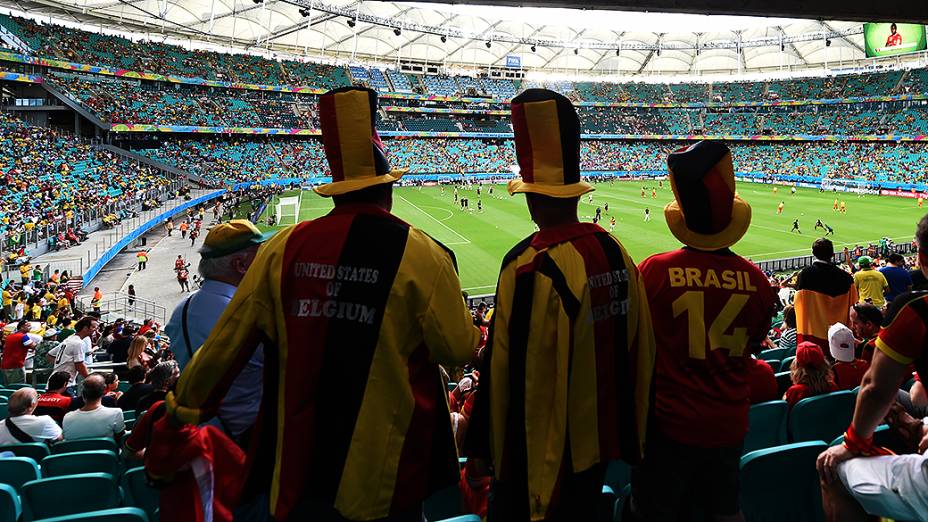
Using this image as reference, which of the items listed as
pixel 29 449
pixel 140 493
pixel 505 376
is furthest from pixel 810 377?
pixel 29 449

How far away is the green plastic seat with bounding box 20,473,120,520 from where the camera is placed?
3.92m

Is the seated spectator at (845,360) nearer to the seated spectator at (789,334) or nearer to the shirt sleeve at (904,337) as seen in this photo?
the shirt sleeve at (904,337)

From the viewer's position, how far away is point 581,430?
8.64 feet

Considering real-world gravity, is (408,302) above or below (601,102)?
below

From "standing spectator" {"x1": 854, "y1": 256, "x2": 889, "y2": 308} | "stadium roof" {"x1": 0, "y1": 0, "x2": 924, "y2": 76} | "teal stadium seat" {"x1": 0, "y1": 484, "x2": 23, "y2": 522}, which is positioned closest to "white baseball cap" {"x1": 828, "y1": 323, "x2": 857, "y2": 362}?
"standing spectator" {"x1": 854, "y1": 256, "x2": 889, "y2": 308}

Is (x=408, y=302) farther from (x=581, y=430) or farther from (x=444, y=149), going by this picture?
(x=444, y=149)

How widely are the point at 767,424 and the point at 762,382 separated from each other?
40cm

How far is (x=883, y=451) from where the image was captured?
2721 millimetres

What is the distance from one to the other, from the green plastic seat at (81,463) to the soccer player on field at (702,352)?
13.6 ft

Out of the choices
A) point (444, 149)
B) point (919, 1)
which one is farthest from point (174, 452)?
point (444, 149)

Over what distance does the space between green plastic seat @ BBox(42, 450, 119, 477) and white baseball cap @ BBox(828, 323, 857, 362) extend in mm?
6079

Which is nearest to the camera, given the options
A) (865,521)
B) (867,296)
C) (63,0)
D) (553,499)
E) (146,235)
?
(553,499)

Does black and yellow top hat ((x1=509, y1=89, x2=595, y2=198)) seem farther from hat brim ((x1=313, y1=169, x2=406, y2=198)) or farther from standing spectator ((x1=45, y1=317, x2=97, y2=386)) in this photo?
standing spectator ((x1=45, y1=317, x2=97, y2=386))

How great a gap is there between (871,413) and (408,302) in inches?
83.6
